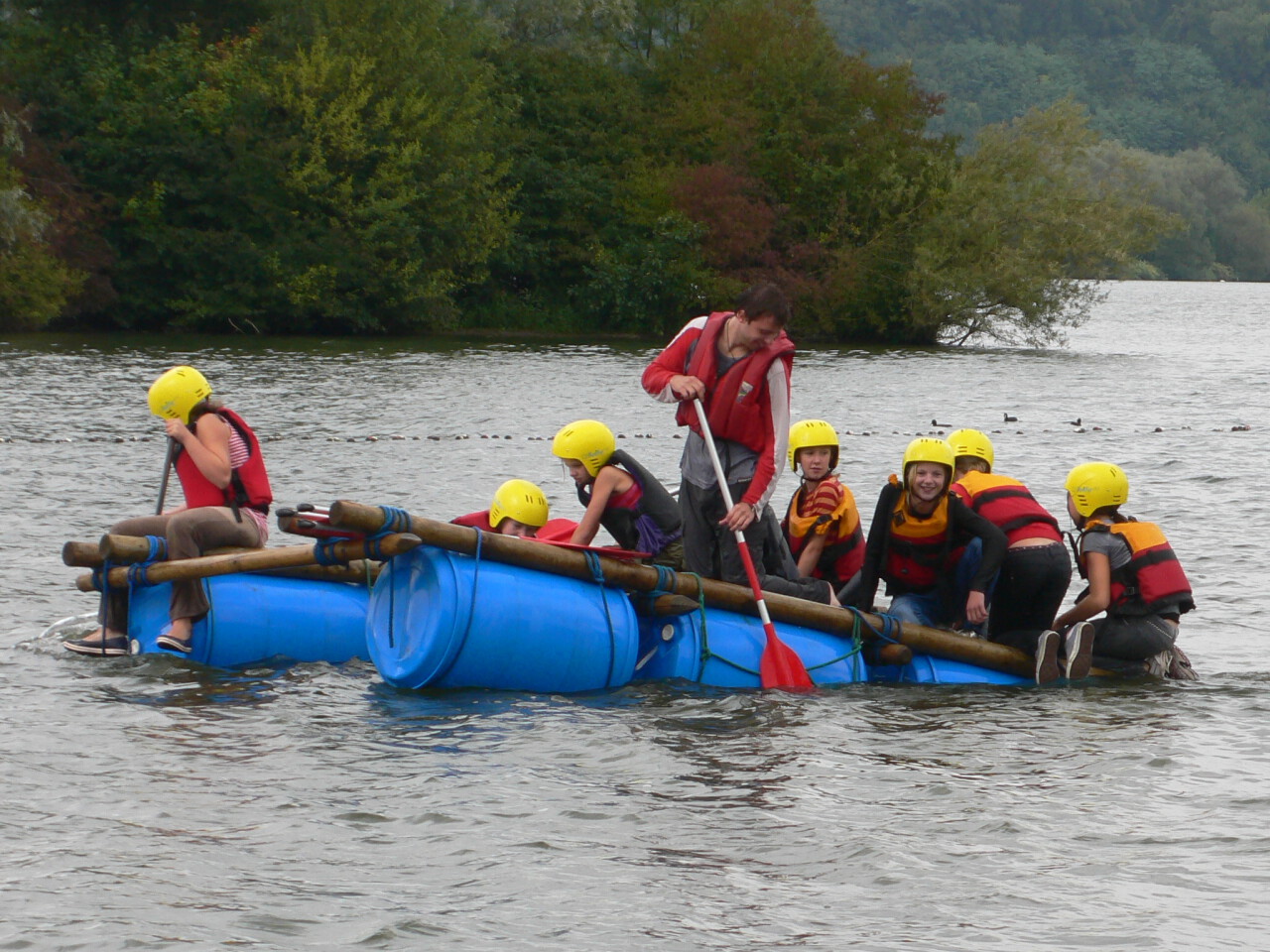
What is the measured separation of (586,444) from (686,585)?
1.04 meters

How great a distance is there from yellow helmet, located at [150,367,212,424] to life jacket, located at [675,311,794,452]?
2.59 m

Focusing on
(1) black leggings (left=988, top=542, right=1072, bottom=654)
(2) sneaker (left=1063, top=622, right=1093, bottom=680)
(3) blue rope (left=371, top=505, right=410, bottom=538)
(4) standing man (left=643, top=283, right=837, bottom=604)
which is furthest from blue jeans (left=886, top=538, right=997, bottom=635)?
(3) blue rope (left=371, top=505, right=410, bottom=538)

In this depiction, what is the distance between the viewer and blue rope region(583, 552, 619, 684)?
27.8 ft

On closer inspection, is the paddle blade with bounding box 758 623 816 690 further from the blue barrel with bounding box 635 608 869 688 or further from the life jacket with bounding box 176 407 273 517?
the life jacket with bounding box 176 407 273 517

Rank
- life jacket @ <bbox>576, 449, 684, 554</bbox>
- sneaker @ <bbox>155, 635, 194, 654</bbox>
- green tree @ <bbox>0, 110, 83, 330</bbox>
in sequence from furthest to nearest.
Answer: green tree @ <bbox>0, 110, 83, 330</bbox>
life jacket @ <bbox>576, 449, 684, 554</bbox>
sneaker @ <bbox>155, 635, 194, 654</bbox>

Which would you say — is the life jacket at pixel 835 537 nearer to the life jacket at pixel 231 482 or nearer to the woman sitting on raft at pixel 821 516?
the woman sitting on raft at pixel 821 516

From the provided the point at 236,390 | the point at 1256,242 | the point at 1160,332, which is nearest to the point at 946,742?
the point at 236,390

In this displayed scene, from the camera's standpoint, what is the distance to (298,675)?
361 inches

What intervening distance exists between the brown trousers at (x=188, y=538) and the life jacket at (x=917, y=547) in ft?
11.4

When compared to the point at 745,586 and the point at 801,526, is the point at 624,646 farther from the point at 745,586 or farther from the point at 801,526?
the point at 801,526

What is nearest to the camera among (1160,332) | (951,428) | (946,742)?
(946,742)

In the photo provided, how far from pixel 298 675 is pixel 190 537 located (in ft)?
3.06

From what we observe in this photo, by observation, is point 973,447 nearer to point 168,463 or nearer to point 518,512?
point 518,512

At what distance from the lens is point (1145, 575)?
9.40 metres
